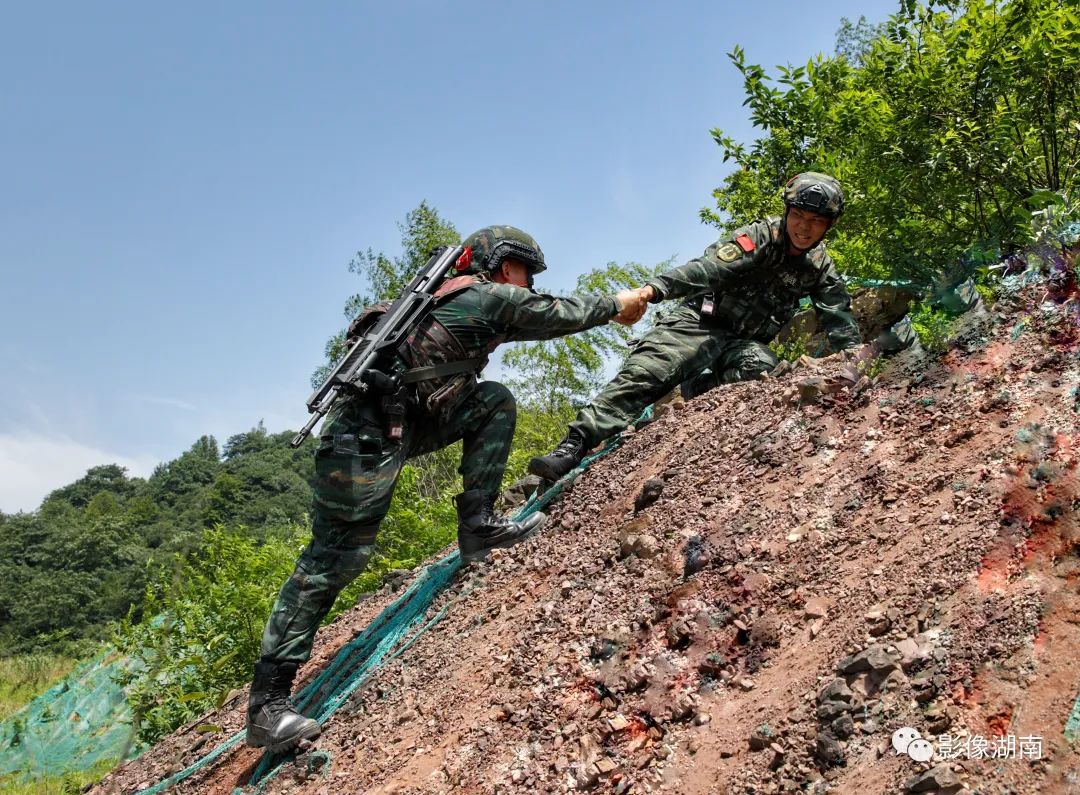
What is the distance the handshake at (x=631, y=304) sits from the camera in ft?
15.3

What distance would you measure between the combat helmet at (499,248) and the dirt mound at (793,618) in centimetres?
127

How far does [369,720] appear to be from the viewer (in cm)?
394

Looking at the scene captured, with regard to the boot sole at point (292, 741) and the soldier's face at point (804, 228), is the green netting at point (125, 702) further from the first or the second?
the soldier's face at point (804, 228)

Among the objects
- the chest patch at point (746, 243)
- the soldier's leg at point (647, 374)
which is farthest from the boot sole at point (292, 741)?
the chest patch at point (746, 243)

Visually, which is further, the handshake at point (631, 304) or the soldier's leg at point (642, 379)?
the soldier's leg at point (642, 379)

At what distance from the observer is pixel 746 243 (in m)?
5.35

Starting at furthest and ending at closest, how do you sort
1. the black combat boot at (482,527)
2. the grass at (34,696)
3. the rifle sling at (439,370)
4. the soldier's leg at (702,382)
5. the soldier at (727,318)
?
the grass at (34,696) < the soldier's leg at (702,382) < the soldier at (727,318) < the black combat boot at (482,527) < the rifle sling at (439,370)

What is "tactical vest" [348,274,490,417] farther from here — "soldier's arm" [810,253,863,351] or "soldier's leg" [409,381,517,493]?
"soldier's arm" [810,253,863,351]

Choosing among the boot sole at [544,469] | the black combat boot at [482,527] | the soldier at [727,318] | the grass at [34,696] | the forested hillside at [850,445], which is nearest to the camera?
the forested hillside at [850,445]

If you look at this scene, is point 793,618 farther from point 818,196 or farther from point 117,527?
point 117,527

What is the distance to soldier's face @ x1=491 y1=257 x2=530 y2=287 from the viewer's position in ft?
15.1

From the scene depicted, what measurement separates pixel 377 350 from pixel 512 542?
1332 mm

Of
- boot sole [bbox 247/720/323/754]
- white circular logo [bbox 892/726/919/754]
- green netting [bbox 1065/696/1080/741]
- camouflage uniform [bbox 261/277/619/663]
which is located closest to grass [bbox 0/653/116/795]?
boot sole [bbox 247/720/323/754]

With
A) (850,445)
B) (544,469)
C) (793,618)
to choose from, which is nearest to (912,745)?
(793,618)
